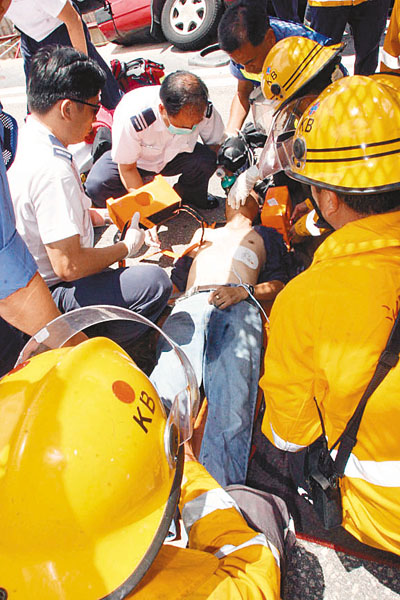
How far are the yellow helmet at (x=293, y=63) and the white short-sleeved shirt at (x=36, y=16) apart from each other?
1870mm

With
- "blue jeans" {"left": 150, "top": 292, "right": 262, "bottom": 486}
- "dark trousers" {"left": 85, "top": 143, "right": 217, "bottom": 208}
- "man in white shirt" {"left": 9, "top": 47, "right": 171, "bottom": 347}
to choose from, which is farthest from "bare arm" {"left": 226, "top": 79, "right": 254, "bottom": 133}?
"blue jeans" {"left": 150, "top": 292, "right": 262, "bottom": 486}

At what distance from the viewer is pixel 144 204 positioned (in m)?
3.23

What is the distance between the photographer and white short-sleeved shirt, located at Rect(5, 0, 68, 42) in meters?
3.41

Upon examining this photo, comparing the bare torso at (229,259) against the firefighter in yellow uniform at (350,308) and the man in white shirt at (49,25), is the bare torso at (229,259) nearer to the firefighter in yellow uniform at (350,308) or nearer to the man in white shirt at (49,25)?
the firefighter in yellow uniform at (350,308)

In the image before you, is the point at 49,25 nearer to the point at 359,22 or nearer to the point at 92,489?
Answer: the point at 359,22

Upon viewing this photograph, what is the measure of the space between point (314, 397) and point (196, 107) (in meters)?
2.32

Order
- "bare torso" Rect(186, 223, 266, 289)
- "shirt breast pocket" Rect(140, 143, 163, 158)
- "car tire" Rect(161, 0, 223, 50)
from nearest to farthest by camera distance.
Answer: "bare torso" Rect(186, 223, 266, 289) < "shirt breast pocket" Rect(140, 143, 163, 158) < "car tire" Rect(161, 0, 223, 50)

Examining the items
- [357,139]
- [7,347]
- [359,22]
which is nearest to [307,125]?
[357,139]

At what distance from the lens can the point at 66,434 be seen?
1001 millimetres

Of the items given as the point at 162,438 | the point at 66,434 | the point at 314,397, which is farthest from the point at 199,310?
the point at 66,434

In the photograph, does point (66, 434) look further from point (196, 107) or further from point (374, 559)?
point (196, 107)

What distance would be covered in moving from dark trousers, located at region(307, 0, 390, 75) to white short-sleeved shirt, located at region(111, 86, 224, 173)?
47.3 inches

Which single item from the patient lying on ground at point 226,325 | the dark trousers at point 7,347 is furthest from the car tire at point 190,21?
the dark trousers at point 7,347

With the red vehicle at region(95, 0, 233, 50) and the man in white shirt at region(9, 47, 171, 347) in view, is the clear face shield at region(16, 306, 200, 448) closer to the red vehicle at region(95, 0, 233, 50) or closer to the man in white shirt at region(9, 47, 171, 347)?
the man in white shirt at region(9, 47, 171, 347)
